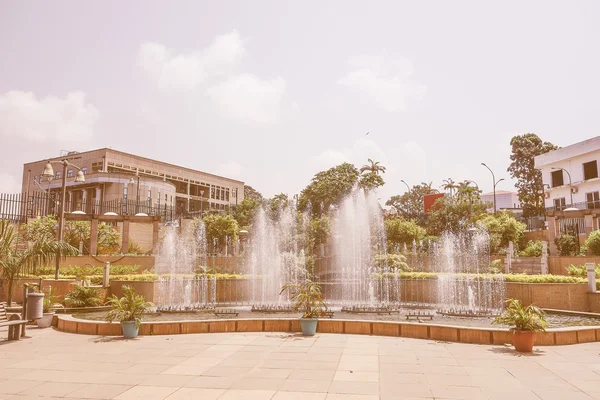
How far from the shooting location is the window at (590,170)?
3937 cm

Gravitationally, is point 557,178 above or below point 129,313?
above

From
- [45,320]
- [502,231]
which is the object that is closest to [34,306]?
[45,320]

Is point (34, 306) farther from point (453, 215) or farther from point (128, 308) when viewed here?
point (453, 215)

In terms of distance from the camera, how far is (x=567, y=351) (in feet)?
30.1

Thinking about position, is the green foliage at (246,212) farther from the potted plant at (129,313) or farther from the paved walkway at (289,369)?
the paved walkway at (289,369)

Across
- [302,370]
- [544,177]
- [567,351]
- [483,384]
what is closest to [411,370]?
[483,384]

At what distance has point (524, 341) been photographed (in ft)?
29.4

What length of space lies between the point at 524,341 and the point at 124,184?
4279cm

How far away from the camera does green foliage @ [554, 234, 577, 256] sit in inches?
1313

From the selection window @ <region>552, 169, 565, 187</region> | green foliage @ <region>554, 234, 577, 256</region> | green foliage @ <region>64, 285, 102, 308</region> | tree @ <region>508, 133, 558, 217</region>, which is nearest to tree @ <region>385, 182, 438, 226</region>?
tree @ <region>508, 133, 558, 217</region>

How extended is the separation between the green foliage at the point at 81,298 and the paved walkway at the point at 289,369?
562 cm

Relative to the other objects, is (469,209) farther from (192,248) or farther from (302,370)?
(302,370)

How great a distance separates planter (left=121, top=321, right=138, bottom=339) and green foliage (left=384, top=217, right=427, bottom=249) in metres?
30.8

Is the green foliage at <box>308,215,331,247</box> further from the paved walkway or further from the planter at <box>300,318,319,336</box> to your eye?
the paved walkway
